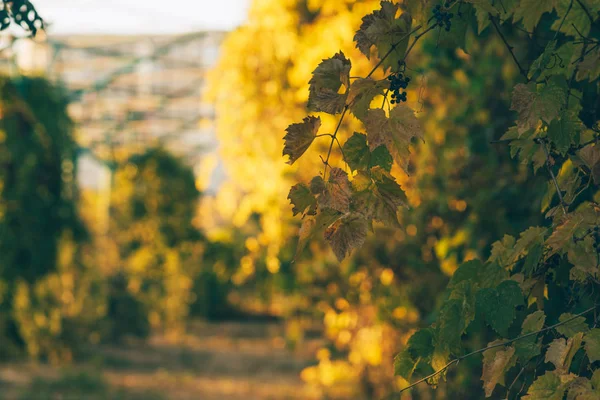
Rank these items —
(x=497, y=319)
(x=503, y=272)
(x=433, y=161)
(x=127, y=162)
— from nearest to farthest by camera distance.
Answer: (x=497, y=319) < (x=503, y=272) < (x=433, y=161) < (x=127, y=162)

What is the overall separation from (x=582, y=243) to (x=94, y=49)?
1256 cm

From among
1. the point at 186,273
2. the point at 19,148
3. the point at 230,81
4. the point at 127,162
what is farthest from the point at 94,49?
the point at 230,81

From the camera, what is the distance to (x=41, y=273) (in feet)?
28.3

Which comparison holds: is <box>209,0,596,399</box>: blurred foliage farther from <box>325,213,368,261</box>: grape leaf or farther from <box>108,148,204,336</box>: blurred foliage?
<box>108,148,204,336</box>: blurred foliage

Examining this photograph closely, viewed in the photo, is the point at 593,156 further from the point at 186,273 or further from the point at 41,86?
the point at 186,273

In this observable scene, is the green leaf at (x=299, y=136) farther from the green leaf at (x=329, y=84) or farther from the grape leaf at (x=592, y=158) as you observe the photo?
the grape leaf at (x=592, y=158)

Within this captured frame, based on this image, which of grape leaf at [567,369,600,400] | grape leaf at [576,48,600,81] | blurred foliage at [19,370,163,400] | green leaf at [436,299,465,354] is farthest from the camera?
blurred foliage at [19,370,163,400]

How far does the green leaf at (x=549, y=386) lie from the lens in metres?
1.17

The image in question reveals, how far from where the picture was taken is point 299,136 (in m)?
1.26

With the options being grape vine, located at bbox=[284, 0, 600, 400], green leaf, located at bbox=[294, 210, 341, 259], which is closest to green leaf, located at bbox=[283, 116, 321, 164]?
grape vine, located at bbox=[284, 0, 600, 400]

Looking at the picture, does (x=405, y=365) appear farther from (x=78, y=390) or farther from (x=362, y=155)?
(x=78, y=390)

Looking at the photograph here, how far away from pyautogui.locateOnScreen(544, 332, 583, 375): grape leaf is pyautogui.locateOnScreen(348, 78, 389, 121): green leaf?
1.57ft

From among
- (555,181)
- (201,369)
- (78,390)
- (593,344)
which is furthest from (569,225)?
(201,369)

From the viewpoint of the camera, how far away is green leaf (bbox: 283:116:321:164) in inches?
49.4
